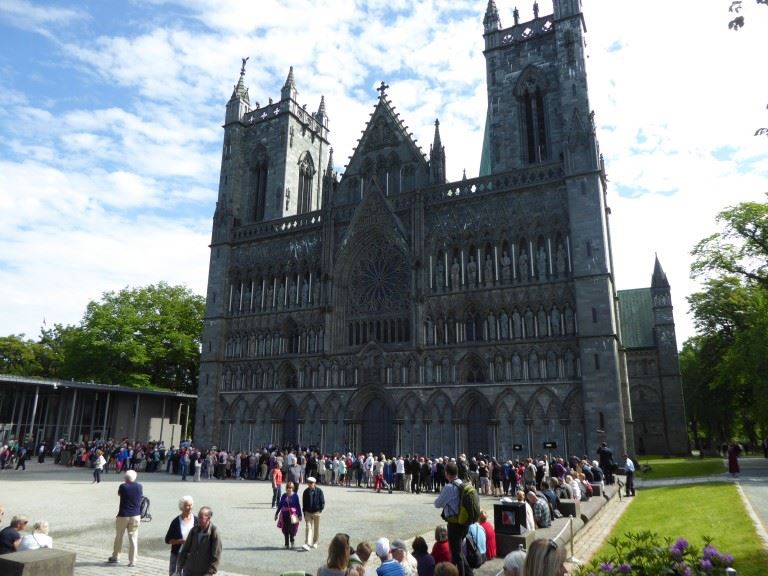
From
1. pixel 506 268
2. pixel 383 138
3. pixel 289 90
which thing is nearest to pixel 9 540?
pixel 506 268

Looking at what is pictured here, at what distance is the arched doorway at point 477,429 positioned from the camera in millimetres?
31797

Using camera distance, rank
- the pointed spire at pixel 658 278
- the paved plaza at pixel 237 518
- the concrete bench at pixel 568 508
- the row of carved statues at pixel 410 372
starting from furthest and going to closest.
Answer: the pointed spire at pixel 658 278
the row of carved statues at pixel 410 372
the concrete bench at pixel 568 508
the paved plaza at pixel 237 518

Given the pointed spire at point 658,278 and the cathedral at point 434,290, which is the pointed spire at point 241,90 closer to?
the cathedral at point 434,290

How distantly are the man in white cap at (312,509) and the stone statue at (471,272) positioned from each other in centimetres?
2320

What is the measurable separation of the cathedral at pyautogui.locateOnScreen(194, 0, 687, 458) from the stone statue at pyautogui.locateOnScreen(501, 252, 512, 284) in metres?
0.07

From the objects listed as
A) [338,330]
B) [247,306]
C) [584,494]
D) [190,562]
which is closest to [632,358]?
[338,330]

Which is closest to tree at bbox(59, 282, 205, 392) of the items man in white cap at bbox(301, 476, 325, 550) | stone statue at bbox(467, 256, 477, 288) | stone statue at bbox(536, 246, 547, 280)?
stone statue at bbox(467, 256, 477, 288)

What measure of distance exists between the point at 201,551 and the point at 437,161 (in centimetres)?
3352

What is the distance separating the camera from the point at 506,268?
33.4 meters

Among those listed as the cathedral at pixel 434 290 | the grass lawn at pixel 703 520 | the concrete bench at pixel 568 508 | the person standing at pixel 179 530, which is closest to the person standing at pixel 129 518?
the person standing at pixel 179 530

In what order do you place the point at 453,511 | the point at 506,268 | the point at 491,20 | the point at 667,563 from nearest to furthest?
the point at 667,563
the point at 453,511
the point at 506,268
the point at 491,20

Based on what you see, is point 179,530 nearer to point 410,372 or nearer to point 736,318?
point 410,372

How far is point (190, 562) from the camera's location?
771 cm

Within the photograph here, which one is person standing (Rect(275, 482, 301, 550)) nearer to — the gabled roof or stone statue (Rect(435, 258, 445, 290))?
stone statue (Rect(435, 258, 445, 290))
